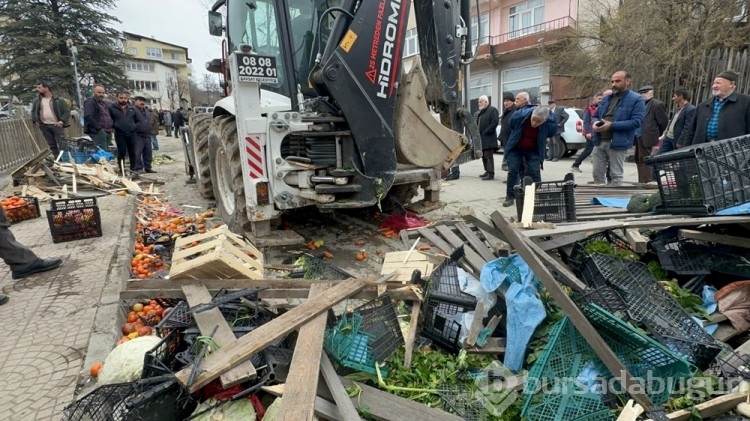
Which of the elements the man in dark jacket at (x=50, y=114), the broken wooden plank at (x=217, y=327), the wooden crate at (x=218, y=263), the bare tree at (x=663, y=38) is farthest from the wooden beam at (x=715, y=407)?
the bare tree at (x=663, y=38)

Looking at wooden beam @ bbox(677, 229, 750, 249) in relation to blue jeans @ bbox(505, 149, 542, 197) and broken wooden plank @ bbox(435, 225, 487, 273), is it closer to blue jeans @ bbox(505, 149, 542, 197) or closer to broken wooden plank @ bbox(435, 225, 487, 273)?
broken wooden plank @ bbox(435, 225, 487, 273)

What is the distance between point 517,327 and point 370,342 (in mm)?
943

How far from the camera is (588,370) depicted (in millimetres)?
2406

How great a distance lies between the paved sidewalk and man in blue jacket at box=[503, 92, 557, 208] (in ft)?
18.5

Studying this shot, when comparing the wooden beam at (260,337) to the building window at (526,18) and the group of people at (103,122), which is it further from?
the building window at (526,18)

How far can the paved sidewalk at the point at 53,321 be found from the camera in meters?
2.38

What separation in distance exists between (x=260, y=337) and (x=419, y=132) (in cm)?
314

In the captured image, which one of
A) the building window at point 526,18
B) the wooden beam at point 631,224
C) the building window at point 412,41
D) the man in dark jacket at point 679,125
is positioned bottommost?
the wooden beam at point 631,224

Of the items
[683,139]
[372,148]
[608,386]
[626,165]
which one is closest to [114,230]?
[372,148]

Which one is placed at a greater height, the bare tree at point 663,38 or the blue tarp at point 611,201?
the bare tree at point 663,38

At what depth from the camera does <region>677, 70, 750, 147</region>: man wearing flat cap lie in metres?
5.01

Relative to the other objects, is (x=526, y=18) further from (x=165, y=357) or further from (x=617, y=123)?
(x=165, y=357)

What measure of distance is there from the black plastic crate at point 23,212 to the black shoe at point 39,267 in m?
2.50

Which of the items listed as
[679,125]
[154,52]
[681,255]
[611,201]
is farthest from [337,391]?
[154,52]
